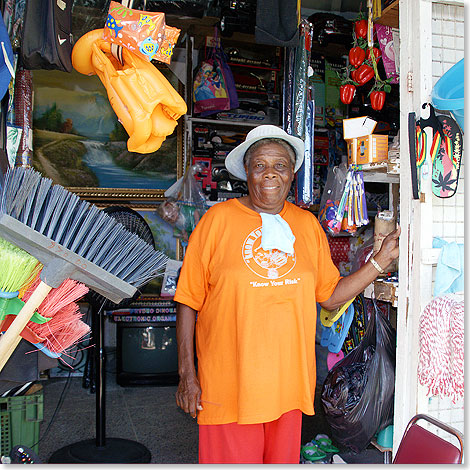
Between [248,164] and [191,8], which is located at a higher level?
[191,8]

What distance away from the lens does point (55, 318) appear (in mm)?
1623

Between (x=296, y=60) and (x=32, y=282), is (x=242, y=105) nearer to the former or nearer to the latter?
(x=296, y=60)

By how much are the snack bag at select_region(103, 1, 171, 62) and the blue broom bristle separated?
0.73 m

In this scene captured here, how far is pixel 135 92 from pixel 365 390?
1805 mm

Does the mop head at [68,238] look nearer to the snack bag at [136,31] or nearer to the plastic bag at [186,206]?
the snack bag at [136,31]

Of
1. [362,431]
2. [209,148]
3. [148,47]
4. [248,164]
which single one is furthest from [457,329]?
[209,148]

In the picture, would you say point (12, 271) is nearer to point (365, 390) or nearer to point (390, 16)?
point (365, 390)

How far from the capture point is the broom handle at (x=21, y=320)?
57.2 inches

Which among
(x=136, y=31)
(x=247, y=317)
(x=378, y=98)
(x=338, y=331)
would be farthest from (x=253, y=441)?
(x=378, y=98)

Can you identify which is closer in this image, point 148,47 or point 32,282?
point 32,282

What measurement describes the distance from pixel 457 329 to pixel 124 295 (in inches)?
49.1

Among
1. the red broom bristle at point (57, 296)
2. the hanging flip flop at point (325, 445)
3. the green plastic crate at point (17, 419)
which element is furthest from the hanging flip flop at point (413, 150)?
the green plastic crate at point (17, 419)

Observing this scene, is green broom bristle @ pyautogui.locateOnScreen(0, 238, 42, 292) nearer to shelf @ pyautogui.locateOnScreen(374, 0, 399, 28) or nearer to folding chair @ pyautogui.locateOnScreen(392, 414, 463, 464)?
folding chair @ pyautogui.locateOnScreen(392, 414, 463, 464)

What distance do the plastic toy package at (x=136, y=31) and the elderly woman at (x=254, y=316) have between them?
22.6 inches
